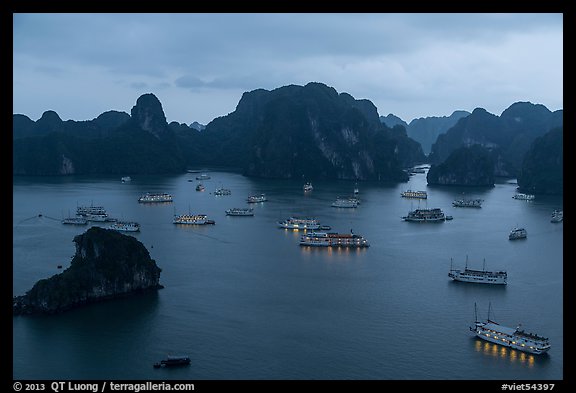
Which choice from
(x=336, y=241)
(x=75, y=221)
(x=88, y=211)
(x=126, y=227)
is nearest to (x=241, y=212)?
(x=126, y=227)

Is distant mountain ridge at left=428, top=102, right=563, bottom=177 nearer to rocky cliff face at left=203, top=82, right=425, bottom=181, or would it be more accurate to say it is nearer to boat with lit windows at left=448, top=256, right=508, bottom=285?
rocky cliff face at left=203, top=82, right=425, bottom=181

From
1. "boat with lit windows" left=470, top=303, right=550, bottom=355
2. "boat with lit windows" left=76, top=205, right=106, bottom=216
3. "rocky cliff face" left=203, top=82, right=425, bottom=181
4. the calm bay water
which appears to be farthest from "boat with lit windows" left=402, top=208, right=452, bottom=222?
"rocky cliff face" left=203, top=82, right=425, bottom=181

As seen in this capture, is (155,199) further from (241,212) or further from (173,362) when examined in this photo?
(173,362)
